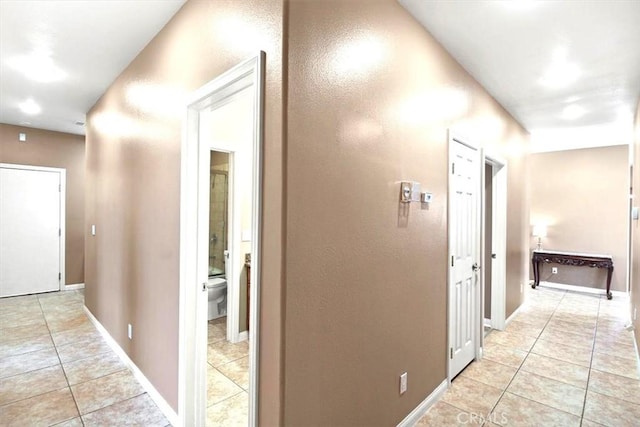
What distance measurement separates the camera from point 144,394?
2.43 m

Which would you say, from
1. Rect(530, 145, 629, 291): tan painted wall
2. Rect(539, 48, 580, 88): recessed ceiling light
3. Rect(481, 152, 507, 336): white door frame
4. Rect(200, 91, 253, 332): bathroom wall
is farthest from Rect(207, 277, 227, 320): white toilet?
Rect(530, 145, 629, 291): tan painted wall

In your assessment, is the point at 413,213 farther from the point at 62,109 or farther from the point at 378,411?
the point at 62,109

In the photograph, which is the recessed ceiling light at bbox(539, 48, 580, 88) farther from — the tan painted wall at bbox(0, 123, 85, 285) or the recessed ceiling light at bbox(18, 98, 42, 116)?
the tan painted wall at bbox(0, 123, 85, 285)

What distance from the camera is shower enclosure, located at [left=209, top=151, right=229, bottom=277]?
4.32 meters

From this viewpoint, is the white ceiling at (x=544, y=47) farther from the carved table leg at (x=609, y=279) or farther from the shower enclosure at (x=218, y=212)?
the shower enclosure at (x=218, y=212)

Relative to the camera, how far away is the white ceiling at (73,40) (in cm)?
209

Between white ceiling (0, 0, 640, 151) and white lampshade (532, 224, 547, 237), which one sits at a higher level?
white ceiling (0, 0, 640, 151)

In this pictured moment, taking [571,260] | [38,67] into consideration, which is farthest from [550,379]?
[38,67]

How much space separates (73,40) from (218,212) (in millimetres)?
2454

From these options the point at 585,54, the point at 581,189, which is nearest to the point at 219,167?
the point at 585,54

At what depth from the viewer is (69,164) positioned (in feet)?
17.9

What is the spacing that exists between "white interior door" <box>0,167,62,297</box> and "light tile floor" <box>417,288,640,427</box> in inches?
237

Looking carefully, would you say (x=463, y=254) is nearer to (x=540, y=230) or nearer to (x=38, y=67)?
(x=38, y=67)

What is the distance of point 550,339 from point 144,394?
4.10 metres
